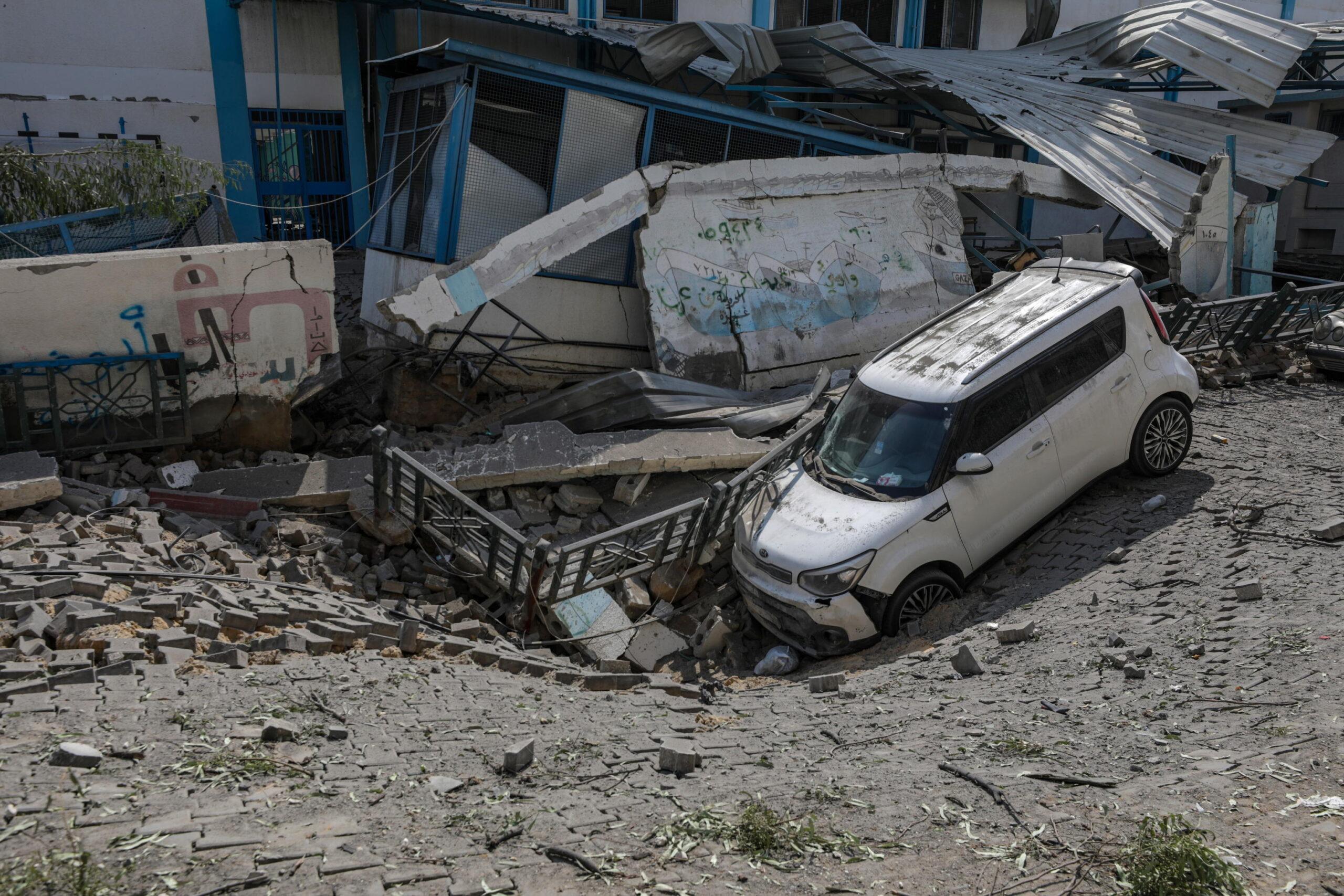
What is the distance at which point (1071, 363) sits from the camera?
775cm

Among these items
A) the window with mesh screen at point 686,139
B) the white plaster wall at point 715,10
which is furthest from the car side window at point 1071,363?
the white plaster wall at point 715,10

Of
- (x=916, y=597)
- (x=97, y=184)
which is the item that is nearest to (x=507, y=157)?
(x=97, y=184)

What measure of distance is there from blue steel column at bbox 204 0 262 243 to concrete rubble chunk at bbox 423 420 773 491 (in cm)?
783

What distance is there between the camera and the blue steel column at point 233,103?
1495 cm

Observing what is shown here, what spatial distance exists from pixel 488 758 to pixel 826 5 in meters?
17.5

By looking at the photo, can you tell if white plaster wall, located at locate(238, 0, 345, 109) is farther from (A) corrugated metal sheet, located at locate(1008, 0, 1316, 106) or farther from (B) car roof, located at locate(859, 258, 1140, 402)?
(A) corrugated metal sheet, located at locate(1008, 0, 1316, 106)

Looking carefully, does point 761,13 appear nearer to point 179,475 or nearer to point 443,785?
point 179,475

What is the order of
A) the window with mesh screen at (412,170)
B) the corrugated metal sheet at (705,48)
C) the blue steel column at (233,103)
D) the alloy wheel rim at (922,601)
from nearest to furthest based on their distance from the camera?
the alloy wheel rim at (922,601)
the window with mesh screen at (412,170)
the corrugated metal sheet at (705,48)
the blue steel column at (233,103)

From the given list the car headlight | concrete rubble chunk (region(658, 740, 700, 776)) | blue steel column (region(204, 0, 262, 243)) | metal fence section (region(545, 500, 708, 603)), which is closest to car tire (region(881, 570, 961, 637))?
the car headlight

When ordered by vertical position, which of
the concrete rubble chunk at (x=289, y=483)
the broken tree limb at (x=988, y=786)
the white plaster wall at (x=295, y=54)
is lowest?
the concrete rubble chunk at (x=289, y=483)

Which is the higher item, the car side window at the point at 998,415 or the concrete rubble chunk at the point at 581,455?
the car side window at the point at 998,415

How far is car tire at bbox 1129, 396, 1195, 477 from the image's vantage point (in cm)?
824

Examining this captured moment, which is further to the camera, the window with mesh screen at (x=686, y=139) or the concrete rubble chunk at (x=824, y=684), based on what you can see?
the window with mesh screen at (x=686, y=139)

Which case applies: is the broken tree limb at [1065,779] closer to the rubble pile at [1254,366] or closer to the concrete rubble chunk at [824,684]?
the concrete rubble chunk at [824,684]
